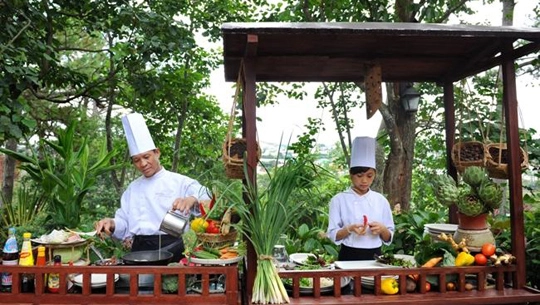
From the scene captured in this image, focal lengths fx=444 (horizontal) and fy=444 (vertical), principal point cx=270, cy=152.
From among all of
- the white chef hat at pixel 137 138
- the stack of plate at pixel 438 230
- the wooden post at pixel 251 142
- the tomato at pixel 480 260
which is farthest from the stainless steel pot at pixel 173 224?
the stack of plate at pixel 438 230

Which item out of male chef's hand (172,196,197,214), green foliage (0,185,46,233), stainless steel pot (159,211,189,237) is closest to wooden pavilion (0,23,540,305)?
stainless steel pot (159,211,189,237)

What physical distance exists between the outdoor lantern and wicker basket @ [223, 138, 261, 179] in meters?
3.58

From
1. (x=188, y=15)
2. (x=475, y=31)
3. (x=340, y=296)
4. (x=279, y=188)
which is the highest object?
(x=188, y=15)

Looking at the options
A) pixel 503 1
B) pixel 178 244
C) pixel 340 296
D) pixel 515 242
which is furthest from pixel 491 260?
pixel 503 1

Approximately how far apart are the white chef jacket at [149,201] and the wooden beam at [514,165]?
1904mm

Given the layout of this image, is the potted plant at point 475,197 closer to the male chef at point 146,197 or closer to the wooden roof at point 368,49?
the wooden roof at point 368,49

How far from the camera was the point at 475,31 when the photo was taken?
2342mm

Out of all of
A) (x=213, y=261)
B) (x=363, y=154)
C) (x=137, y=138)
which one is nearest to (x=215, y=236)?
(x=213, y=261)

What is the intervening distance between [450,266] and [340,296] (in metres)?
0.65

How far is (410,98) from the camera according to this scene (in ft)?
18.2

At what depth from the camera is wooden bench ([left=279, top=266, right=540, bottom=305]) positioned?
227 cm

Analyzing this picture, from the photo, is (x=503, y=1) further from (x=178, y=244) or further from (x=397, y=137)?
(x=178, y=244)

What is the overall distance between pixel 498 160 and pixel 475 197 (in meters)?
0.36

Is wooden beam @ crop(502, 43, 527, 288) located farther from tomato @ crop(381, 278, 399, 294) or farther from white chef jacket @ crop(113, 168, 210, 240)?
white chef jacket @ crop(113, 168, 210, 240)
